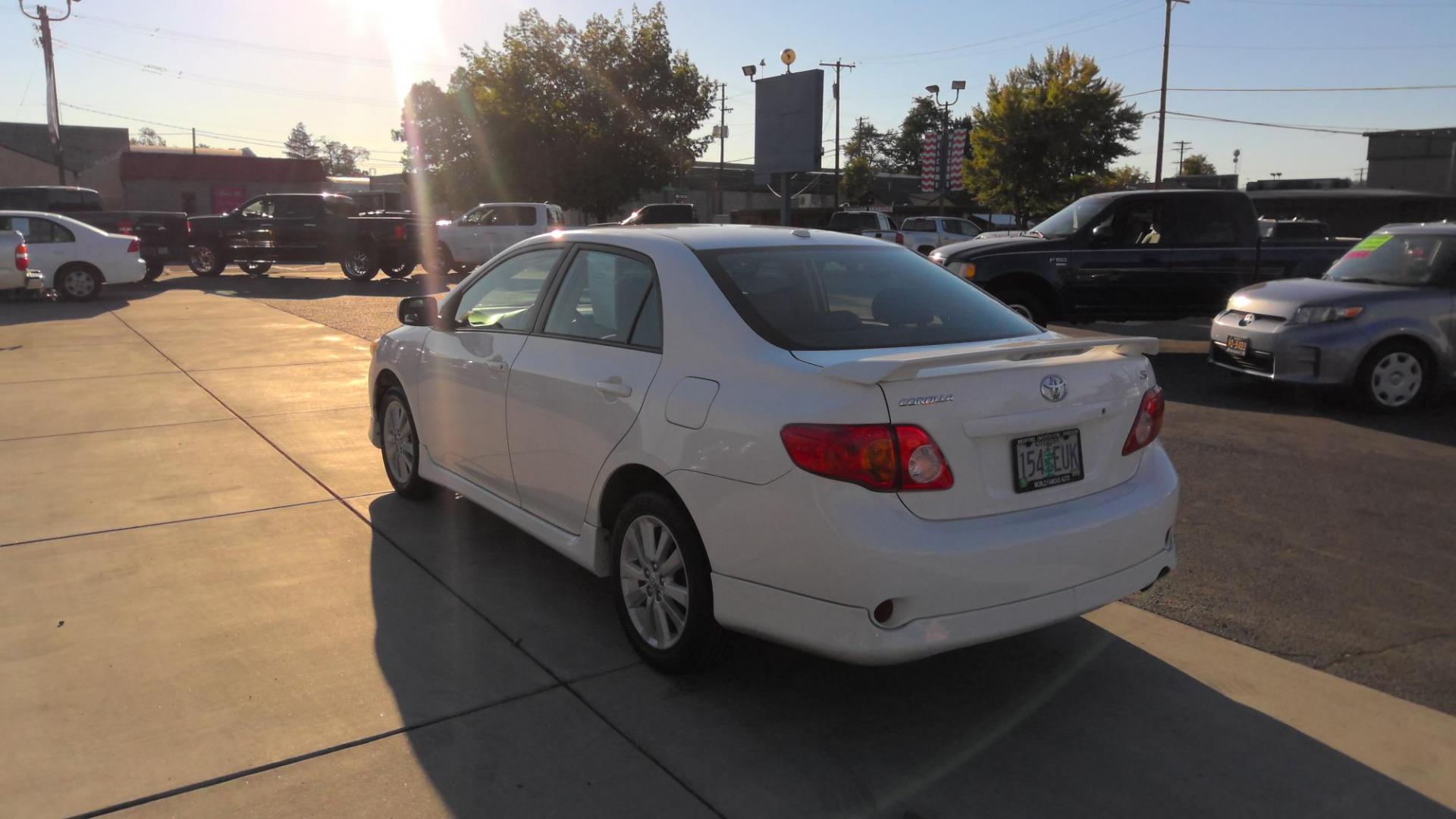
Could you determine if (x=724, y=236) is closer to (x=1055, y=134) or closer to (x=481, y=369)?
(x=481, y=369)

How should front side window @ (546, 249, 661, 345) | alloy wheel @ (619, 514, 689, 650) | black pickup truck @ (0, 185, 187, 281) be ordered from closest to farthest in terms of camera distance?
alloy wheel @ (619, 514, 689, 650) → front side window @ (546, 249, 661, 345) → black pickup truck @ (0, 185, 187, 281)

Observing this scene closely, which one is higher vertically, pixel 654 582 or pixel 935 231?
pixel 935 231

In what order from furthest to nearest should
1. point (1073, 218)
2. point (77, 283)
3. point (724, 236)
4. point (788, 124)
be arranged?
1. point (788, 124)
2. point (77, 283)
3. point (1073, 218)
4. point (724, 236)

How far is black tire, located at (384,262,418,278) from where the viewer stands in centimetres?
2434

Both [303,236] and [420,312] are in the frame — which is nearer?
[420,312]

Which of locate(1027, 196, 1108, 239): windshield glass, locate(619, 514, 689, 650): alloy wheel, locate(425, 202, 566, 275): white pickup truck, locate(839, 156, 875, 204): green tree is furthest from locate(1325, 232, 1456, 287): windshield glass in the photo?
locate(839, 156, 875, 204): green tree

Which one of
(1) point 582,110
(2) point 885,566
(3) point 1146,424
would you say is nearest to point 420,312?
(2) point 885,566

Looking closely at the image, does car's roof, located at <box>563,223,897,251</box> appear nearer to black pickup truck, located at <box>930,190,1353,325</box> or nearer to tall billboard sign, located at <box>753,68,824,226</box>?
black pickup truck, located at <box>930,190,1353,325</box>

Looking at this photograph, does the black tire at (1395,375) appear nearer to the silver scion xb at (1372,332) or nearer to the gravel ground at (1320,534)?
the silver scion xb at (1372,332)

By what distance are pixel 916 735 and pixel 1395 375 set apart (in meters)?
7.27

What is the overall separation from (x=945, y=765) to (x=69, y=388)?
9.07 metres

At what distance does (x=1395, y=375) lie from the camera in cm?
872

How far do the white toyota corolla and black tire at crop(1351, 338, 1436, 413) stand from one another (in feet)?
19.2

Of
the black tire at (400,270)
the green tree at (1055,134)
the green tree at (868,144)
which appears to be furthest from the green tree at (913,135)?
the black tire at (400,270)
